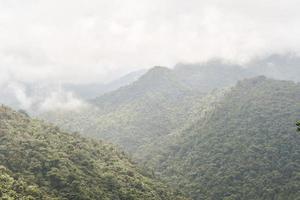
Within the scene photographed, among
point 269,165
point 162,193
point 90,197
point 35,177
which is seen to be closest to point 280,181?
point 269,165

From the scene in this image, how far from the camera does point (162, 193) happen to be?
108 m

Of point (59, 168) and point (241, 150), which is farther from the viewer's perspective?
point (241, 150)

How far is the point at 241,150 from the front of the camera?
14300 cm

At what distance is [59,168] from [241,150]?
6622cm

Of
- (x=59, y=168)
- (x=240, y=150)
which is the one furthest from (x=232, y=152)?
(x=59, y=168)

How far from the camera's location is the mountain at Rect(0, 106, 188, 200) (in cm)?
8550

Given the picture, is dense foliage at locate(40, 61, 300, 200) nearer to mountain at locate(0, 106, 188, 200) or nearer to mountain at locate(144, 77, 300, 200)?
mountain at locate(144, 77, 300, 200)

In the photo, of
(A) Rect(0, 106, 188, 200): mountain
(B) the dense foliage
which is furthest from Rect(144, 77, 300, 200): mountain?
(A) Rect(0, 106, 188, 200): mountain

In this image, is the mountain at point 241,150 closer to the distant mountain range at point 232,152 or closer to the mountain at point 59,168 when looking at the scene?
the distant mountain range at point 232,152

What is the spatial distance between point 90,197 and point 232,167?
187 ft

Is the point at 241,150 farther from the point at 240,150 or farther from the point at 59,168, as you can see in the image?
the point at 59,168

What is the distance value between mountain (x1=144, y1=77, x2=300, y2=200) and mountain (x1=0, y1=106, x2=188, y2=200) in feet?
70.9

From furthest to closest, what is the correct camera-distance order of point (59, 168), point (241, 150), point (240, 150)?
point (240, 150), point (241, 150), point (59, 168)

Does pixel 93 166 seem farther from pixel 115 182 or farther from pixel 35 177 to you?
pixel 35 177
